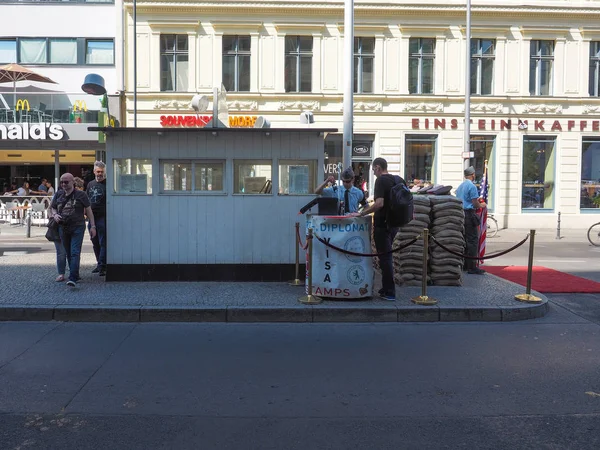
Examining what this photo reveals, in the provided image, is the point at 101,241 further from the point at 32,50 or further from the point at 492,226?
the point at 32,50

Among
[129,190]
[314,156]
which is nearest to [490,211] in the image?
[314,156]

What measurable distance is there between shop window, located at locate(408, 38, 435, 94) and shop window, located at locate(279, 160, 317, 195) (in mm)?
15065

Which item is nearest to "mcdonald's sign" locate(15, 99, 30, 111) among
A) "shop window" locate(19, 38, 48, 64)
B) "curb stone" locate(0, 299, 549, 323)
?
"shop window" locate(19, 38, 48, 64)

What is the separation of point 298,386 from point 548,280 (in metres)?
7.02

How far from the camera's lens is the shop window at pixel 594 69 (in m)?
23.1

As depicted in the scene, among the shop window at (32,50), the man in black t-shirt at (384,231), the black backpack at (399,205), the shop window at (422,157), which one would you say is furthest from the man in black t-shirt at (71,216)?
the shop window at (32,50)

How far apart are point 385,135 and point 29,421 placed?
2001 centimetres

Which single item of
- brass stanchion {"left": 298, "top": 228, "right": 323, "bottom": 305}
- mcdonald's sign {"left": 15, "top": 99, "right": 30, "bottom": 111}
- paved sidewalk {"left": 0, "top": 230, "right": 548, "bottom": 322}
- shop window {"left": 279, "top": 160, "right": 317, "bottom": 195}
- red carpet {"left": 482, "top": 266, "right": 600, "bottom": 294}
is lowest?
red carpet {"left": 482, "top": 266, "right": 600, "bottom": 294}

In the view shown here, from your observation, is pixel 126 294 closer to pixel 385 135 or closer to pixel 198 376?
pixel 198 376

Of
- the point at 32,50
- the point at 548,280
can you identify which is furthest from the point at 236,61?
the point at 548,280

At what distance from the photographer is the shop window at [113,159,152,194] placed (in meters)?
8.98

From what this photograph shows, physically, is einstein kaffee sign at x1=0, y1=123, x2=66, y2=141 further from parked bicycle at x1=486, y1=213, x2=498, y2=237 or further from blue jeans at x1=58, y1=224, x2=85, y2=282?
parked bicycle at x1=486, y1=213, x2=498, y2=237

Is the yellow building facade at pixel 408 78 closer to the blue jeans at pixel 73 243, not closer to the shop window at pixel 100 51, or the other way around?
the shop window at pixel 100 51

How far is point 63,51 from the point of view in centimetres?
2675
